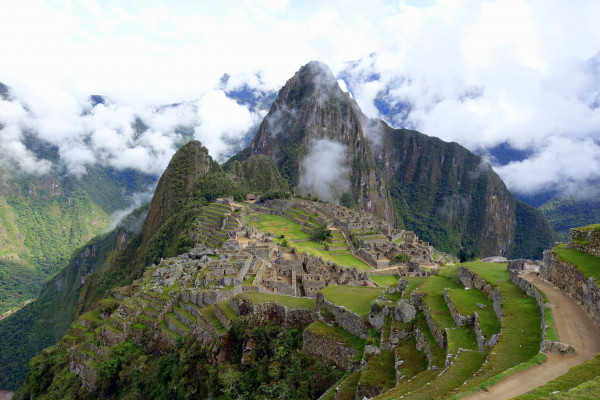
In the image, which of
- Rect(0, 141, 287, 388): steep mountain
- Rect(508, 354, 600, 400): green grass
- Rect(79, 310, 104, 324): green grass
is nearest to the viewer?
Rect(508, 354, 600, 400): green grass

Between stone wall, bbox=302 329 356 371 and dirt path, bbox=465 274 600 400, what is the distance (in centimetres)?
678

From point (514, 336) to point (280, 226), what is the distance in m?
66.9

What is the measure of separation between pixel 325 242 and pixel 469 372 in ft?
188

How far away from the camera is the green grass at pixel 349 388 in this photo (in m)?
12.0

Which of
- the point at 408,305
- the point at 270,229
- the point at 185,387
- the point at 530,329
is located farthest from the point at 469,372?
the point at 270,229

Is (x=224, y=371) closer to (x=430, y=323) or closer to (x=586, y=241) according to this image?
(x=430, y=323)

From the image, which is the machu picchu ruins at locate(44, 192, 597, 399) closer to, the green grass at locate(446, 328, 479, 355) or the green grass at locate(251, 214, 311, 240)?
the green grass at locate(446, 328, 479, 355)

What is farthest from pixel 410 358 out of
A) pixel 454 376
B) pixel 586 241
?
pixel 586 241

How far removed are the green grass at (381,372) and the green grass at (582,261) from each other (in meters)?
6.61

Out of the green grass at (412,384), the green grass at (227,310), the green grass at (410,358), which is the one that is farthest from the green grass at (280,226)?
the green grass at (412,384)

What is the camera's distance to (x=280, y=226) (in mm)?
76562

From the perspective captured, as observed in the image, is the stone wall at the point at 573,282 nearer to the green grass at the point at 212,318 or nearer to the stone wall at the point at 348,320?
the stone wall at the point at 348,320

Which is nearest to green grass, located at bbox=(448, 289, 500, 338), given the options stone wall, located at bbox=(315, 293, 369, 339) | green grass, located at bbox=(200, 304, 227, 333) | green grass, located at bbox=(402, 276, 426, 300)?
green grass, located at bbox=(402, 276, 426, 300)

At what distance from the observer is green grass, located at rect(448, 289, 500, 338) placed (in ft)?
38.4
